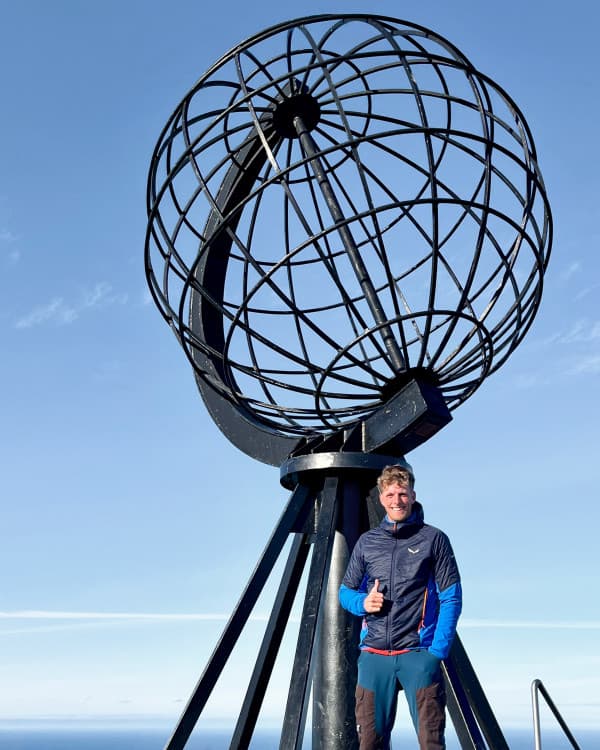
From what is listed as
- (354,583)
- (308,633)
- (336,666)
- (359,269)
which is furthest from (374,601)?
(359,269)

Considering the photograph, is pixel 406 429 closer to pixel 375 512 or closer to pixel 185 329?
pixel 375 512

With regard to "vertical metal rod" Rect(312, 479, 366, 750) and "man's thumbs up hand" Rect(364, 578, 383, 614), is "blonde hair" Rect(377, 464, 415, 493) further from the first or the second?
"vertical metal rod" Rect(312, 479, 366, 750)

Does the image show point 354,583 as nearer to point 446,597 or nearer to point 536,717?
point 446,597

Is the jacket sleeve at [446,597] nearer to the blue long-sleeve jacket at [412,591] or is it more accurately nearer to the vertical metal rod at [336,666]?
the blue long-sleeve jacket at [412,591]

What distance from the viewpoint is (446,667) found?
4.51 meters

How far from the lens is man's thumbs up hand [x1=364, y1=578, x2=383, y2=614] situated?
342cm

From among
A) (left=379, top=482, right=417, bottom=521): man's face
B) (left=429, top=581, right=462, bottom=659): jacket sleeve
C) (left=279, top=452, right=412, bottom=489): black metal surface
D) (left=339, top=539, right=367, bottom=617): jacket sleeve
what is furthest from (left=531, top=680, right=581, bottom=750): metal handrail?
(left=279, top=452, right=412, bottom=489): black metal surface

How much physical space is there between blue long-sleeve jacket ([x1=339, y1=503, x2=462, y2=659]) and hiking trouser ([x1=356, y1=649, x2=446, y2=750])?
0.20 ft

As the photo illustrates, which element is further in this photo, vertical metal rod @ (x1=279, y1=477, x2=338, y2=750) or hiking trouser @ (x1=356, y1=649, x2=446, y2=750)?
vertical metal rod @ (x1=279, y1=477, x2=338, y2=750)

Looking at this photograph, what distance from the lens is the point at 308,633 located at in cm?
459

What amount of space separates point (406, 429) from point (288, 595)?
4.36 ft

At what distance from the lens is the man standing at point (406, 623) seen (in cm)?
330

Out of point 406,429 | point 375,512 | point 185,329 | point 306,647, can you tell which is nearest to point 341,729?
point 306,647

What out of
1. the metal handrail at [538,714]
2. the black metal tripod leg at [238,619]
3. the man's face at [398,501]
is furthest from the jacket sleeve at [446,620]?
the black metal tripod leg at [238,619]
